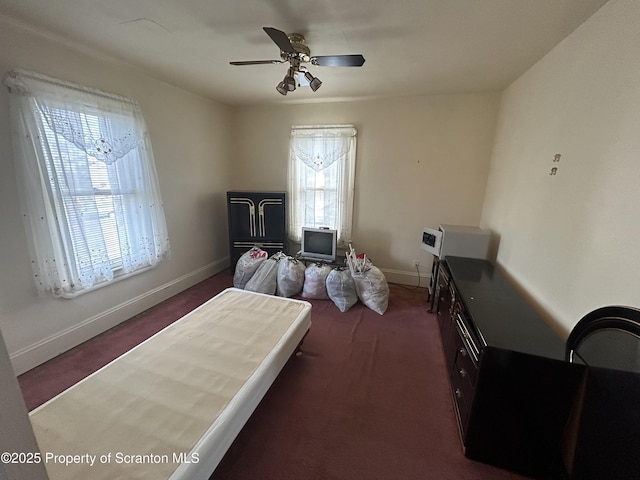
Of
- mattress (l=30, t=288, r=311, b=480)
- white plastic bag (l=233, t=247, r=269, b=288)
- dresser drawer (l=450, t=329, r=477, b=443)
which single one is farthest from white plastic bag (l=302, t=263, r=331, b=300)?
dresser drawer (l=450, t=329, r=477, b=443)

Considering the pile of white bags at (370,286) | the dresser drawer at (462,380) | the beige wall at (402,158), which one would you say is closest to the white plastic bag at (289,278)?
the pile of white bags at (370,286)

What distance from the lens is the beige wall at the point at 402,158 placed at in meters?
3.15

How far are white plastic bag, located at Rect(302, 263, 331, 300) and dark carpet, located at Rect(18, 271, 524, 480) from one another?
38 centimetres

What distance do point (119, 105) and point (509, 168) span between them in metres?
3.64

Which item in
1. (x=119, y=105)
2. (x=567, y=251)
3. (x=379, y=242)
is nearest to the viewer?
(x=567, y=251)

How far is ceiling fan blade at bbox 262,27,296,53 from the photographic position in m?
1.48

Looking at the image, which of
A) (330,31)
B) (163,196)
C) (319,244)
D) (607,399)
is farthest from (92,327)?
(607,399)

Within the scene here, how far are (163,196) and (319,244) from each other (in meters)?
1.91

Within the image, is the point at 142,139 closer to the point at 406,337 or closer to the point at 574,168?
the point at 406,337

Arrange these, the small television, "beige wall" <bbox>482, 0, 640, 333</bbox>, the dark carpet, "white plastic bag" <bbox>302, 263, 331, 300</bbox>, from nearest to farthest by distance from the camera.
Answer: "beige wall" <bbox>482, 0, 640, 333</bbox>, the dark carpet, "white plastic bag" <bbox>302, 263, 331, 300</bbox>, the small television

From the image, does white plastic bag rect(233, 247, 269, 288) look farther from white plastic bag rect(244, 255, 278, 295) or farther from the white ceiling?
the white ceiling

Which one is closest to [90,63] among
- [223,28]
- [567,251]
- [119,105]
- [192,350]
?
[119,105]

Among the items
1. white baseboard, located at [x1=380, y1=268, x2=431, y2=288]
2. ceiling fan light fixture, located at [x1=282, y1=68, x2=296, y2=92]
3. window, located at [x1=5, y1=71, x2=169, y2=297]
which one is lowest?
white baseboard, located at [x1=380, y1=268, x2=431, y2=288]

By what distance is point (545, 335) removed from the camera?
4.58ft
